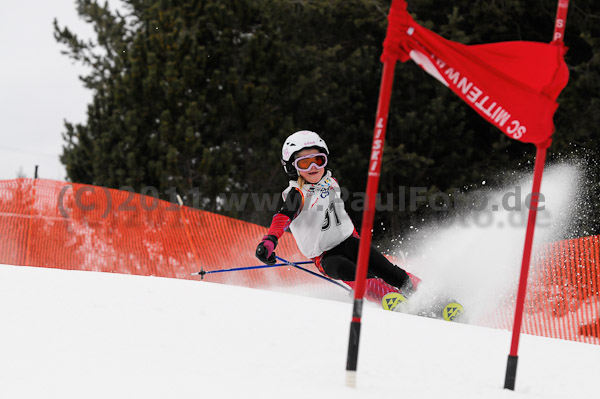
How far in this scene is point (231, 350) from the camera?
342 centimetres

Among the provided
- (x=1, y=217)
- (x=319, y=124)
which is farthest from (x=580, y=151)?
(x=1, y=217)

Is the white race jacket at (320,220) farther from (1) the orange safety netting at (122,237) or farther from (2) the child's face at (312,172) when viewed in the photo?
(1) the orange safety netting at (122,237)

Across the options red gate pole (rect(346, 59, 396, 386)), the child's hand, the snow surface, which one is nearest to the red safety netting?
the child's hand

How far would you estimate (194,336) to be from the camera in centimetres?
361

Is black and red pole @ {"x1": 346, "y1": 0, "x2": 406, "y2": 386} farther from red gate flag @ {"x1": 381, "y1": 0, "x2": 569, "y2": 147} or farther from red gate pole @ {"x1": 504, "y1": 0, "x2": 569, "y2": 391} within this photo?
red gate pole @ {"x1": 504, "y1": 0, "x2": 569, "y2": 391}

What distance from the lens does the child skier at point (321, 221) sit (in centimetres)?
610

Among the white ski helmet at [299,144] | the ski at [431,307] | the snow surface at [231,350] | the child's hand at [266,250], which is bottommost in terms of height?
the snow surface at [231,350]

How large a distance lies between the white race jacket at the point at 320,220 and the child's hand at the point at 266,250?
0.70 m

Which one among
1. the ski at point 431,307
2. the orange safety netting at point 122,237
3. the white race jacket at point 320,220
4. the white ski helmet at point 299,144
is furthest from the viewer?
the orange safety netting at point 122,237

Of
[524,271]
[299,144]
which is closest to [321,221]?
[299,144]

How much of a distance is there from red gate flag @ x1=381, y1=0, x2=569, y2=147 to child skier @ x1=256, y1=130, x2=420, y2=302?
9.60 feet

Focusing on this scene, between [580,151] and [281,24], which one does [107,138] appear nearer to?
[281,24]

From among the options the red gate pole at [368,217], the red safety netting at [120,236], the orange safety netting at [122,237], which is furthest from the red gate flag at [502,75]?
the red safety netting at [120,236]

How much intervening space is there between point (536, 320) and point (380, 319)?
106 inches
